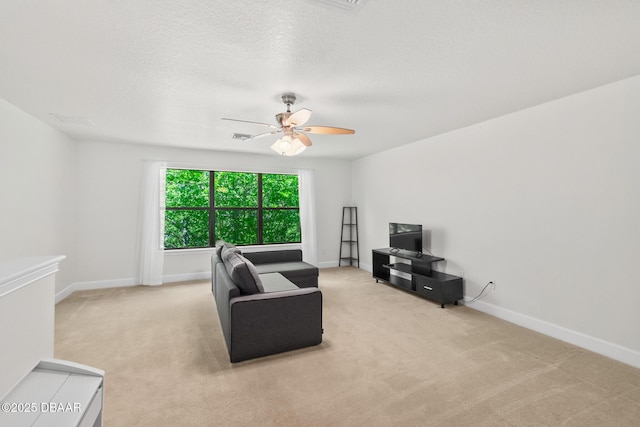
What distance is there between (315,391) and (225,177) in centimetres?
469

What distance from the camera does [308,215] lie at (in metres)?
6.20

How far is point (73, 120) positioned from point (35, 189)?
3.18ft

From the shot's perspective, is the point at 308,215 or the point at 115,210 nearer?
the point at 115,210

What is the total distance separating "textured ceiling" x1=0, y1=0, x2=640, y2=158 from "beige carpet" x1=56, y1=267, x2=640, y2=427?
2482 mm

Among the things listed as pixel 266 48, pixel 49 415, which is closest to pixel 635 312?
pixel 266 48

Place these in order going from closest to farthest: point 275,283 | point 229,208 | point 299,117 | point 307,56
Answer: point 307,56, point 299,117, point 275,283, point 229,208

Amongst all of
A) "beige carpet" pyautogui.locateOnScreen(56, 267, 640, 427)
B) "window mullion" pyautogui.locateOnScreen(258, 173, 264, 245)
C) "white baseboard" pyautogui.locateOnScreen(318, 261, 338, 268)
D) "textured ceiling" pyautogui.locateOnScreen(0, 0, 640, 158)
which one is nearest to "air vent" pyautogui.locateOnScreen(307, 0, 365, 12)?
"textured ceiling" pyautogui.locateOnScreen(0, 0, 640, 158)

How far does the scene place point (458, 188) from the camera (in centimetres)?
420

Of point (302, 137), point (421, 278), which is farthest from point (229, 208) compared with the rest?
point (421, 278)

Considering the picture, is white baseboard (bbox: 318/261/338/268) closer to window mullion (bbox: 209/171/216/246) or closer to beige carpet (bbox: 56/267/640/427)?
window mullion (bbox: 209/171/216/246)

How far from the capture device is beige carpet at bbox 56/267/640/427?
1926mm

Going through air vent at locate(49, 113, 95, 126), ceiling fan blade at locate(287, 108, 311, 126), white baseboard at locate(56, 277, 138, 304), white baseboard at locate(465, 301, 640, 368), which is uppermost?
air vent at locate(49, 113, 95, 126)

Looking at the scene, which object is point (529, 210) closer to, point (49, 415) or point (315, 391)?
point (315, 391)

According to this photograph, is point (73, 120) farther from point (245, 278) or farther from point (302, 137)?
point (245, 278)
